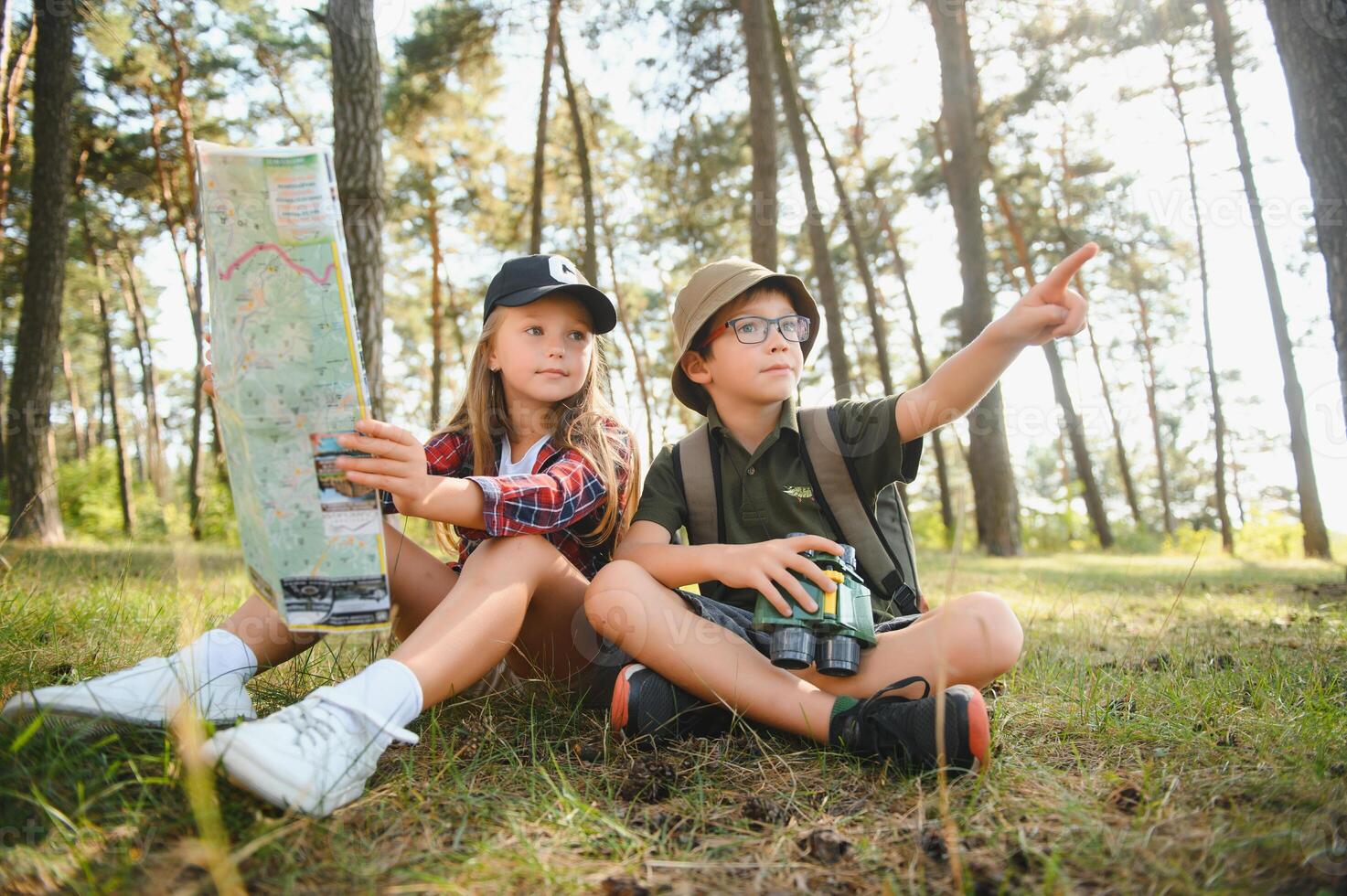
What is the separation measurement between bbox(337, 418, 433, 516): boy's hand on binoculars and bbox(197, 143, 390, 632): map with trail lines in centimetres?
3

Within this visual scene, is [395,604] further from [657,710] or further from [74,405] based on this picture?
[74,405]

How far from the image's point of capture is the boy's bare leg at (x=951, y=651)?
1877 mm

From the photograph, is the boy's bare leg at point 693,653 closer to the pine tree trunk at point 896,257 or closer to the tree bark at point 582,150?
the tree bark at point 582,150

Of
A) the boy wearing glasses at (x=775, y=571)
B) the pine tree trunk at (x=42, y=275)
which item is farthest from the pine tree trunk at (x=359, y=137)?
the pine tree trunk at (x=42, y=275)

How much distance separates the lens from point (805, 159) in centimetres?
952

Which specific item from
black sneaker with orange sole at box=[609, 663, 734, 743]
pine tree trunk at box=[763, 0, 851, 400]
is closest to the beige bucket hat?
black sneaker with orange sole at box=[609, 663, 734, 743]

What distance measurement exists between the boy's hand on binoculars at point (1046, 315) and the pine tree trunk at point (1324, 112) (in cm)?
319

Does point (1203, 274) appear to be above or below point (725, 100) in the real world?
below

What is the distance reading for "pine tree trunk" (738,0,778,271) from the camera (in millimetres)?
6621

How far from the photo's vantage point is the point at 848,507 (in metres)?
2.24

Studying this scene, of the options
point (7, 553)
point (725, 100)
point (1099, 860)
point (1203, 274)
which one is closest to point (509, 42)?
point (725, 100)

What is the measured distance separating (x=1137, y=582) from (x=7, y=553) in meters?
8.59

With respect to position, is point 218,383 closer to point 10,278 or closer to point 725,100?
point 725,100

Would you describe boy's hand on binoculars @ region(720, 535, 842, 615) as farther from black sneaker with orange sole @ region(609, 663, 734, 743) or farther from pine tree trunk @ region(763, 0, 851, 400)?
pine tree trunk @ region(763, 0, 851, 400)
